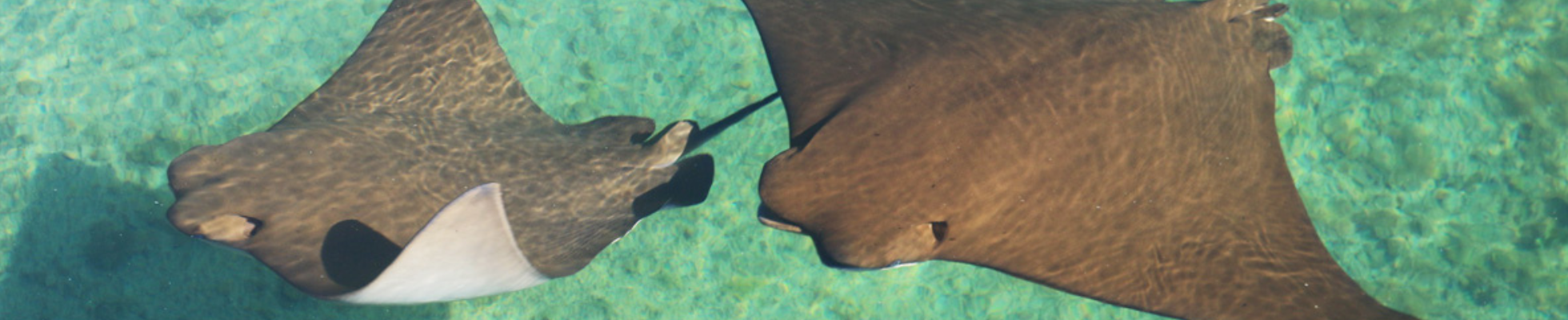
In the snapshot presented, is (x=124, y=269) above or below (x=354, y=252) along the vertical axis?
below

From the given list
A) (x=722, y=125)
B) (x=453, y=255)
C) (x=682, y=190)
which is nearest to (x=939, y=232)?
(x=722, y=125)

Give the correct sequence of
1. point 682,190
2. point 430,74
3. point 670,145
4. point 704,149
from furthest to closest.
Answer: point 704,149, point 430,74, point 670,145, point 682,190

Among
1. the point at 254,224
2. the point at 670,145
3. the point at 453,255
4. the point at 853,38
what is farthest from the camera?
the point at 670,145

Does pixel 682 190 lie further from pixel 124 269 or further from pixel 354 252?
pixel 124 269

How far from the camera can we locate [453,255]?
325cm

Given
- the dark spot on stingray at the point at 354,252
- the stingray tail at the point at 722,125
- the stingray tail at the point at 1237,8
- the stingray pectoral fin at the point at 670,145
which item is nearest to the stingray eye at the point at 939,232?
the stingray tail at the point at 722,125

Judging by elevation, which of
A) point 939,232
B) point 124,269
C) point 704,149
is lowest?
point 124,269

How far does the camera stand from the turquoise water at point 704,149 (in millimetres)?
5328

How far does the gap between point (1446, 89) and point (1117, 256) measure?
4315mm

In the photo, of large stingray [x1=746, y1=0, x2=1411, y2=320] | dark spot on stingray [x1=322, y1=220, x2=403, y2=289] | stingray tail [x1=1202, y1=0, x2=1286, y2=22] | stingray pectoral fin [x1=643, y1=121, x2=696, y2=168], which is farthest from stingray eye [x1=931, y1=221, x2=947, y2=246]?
dark spot on stingray [x1=322, y1=220, x2=403, y2=289]

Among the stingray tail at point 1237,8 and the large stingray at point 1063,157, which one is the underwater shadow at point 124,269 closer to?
the large stingray at point 1063,157

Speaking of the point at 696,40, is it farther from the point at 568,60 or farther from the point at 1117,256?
the point at 1117,256

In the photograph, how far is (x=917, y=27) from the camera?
388 centimetres

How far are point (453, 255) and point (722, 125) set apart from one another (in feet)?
4.64
